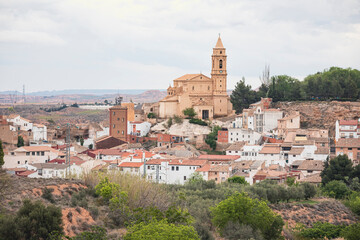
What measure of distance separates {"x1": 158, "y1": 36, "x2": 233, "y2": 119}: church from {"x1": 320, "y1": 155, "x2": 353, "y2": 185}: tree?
80.5 feet

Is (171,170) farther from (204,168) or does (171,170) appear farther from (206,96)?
(206,96)

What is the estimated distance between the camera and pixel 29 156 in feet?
161

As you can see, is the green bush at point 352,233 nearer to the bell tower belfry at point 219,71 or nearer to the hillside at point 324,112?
the hillside at point 324,112

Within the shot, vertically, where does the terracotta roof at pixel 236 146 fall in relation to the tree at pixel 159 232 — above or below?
below

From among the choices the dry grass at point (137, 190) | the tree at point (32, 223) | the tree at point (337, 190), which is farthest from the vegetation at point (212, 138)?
the tree at point (32, 223)

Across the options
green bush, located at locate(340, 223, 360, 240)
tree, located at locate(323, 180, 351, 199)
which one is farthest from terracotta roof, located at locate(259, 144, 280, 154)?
green bush, located at locate(340, 223, 360, 240)

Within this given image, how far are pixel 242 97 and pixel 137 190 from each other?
46614mm

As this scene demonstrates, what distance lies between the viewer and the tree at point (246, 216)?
25.5m

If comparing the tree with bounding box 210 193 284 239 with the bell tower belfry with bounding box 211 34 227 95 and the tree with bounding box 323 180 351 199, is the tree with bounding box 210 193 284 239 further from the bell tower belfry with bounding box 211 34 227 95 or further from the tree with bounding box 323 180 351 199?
the bell tower belfry with bounding box 211 34 227 95

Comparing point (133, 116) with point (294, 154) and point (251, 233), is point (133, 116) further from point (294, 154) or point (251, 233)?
point (251, 233)

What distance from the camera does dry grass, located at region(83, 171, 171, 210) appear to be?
23734 mm

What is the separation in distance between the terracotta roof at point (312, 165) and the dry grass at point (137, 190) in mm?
22873

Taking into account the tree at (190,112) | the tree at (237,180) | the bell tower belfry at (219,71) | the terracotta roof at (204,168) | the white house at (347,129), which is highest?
the bell tower belfry at (219,71)

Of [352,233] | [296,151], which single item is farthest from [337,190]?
[296,151]
